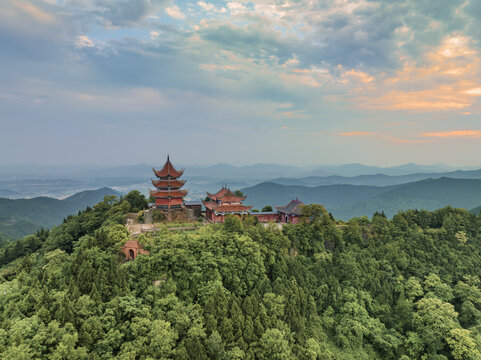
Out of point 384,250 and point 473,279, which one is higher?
point 384,250

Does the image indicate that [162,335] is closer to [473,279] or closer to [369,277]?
[369,277]

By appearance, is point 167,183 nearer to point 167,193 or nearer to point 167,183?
point 167,183

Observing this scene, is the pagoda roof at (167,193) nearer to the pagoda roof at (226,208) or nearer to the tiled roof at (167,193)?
the tiled roof at (167,193)

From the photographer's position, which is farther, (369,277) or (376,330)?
(369,277)

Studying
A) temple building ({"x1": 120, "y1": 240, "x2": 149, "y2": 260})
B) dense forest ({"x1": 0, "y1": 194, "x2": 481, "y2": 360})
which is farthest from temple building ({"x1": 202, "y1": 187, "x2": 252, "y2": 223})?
temple building ({"x1": 120, "y1": 240, "x2": 149, "y2": 260})

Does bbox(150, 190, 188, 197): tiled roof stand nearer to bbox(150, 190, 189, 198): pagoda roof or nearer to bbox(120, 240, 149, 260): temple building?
bbox(150, 190, 189, 198): pagoda roof

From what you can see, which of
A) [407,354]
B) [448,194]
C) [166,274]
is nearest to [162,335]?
[166,274]
